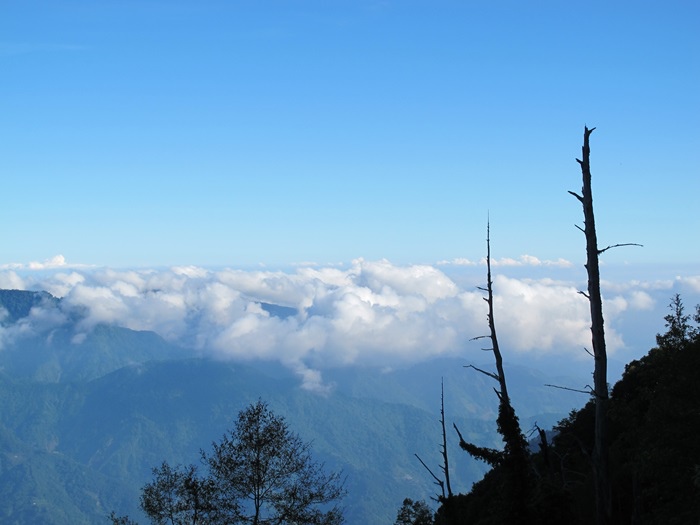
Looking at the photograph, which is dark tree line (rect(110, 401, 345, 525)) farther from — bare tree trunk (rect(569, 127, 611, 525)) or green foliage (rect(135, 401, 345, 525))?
bare tree trunk (rect(569, 127, 611, 525))

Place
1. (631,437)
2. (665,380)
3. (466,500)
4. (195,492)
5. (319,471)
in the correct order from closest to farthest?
(665,380)
(631,437)
(195,492)
(319,471)
(466,500)

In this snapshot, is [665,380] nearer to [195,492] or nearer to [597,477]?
[597,477]

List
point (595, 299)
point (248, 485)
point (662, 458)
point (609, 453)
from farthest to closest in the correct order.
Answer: point (248, 485), point (609, 453), point (662, 458), point (595, 299)

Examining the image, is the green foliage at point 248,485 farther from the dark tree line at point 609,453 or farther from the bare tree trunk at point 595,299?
the bare tree trunk at point 595,299

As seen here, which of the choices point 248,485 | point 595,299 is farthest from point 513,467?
point 248,485

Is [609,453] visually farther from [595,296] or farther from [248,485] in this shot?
[248,485]

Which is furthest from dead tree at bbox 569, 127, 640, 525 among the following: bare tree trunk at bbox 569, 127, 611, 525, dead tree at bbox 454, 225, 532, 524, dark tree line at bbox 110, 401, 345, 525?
dark tree line at bbox 110, 401, 345, 525

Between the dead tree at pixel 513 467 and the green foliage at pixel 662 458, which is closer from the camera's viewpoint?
→ the green foliage at pixel 662 458

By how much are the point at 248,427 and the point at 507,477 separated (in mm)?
16481

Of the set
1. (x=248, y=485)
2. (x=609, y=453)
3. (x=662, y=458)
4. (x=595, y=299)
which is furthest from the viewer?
(x=248, y=485)

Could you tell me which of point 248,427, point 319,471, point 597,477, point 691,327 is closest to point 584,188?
point 597,477

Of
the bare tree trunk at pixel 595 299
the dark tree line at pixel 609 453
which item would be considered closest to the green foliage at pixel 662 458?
the dark tree line at pixel 609 453

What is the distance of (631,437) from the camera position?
982 inches

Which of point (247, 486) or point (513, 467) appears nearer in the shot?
point (513, 467)
